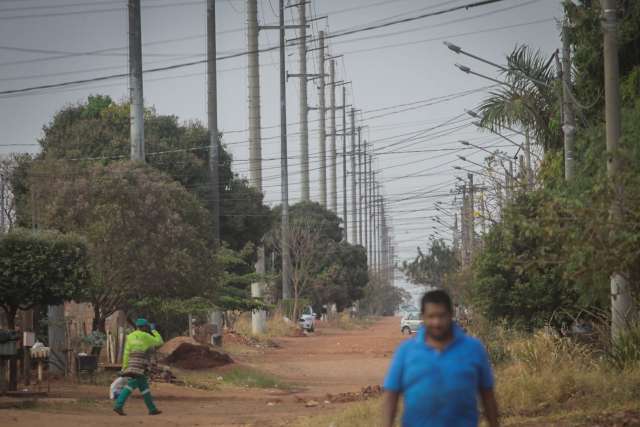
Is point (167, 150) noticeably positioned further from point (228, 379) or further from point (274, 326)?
point (228, 379)

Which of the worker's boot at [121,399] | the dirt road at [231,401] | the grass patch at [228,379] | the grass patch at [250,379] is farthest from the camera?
the grass patch at [250,379]

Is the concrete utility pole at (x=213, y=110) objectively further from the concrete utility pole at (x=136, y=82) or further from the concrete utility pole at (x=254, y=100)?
the concrete utility pole at (x=254, y=100)

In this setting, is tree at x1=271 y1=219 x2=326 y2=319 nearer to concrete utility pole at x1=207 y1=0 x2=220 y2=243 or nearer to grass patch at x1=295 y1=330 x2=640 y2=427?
concrete utility pole at x1=207 y1=0 x2=220 y2=243

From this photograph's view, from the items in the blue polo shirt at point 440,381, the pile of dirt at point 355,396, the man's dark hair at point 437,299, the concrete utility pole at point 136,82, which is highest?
the concrete utility pole at point 136,82

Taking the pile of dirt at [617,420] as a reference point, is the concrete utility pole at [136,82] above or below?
above

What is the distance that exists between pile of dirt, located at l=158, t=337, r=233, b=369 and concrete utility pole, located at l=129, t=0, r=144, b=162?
6050mm

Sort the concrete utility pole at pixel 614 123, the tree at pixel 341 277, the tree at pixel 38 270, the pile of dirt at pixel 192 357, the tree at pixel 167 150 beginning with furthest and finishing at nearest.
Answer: the tree at pixel 341 277 → the tree at pixel 167 150 → the pile of dirt at pixel 192 357 → the tree at pixel 38 270 → the concrete utility pole at pixel 614 123

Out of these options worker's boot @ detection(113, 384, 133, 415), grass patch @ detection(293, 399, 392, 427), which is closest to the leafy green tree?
worker's boot @ detection(113, 384, 133, 415)

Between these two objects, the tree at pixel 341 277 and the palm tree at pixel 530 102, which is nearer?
the palm tree at pixel 530 102

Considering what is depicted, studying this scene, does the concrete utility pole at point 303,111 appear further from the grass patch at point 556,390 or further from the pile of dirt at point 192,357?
the grass patch at point 556,390

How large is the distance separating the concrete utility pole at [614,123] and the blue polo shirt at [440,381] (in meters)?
9.25

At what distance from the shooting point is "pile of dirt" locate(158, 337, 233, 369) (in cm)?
3612

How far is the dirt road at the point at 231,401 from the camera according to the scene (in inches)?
827

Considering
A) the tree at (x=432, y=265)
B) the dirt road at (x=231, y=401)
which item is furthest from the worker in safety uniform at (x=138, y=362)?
the tree at (x=432, y=265)
